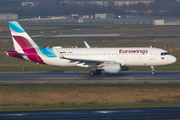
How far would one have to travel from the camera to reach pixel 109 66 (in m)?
43.9

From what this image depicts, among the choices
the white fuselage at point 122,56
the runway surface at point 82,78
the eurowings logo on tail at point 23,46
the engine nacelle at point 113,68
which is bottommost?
the runway surface at point 82,78

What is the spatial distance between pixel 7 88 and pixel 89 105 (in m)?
12.9

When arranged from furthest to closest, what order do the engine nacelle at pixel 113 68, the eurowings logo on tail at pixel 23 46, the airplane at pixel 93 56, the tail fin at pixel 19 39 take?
the tail fin at pixel 19 39
the eurowings logo on tail at pixel 23 46
the airplane at pixel 93 56
the engine nacelle at pixel 113 68

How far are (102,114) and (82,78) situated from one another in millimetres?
18863

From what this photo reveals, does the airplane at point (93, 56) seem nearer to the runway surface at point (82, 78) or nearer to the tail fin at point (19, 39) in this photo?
the tail fin at point (19, 39)

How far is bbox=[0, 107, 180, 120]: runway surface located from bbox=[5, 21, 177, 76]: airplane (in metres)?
17.4

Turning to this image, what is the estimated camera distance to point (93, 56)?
46781 millimetres

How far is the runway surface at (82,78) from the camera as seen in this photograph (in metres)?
41.8

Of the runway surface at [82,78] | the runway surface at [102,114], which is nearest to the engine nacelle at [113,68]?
the runway surface at [82,78]

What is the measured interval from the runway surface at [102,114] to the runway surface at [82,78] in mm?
14103

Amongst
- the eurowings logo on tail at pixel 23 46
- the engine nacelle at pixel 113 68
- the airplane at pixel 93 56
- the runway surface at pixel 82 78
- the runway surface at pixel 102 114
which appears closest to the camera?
the runway surface at pixel 102 114

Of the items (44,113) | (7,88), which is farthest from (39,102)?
Result: (7,88)

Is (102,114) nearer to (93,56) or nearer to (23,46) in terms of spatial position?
(93,56)

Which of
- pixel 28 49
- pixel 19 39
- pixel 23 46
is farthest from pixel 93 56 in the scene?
pixel 19 39
